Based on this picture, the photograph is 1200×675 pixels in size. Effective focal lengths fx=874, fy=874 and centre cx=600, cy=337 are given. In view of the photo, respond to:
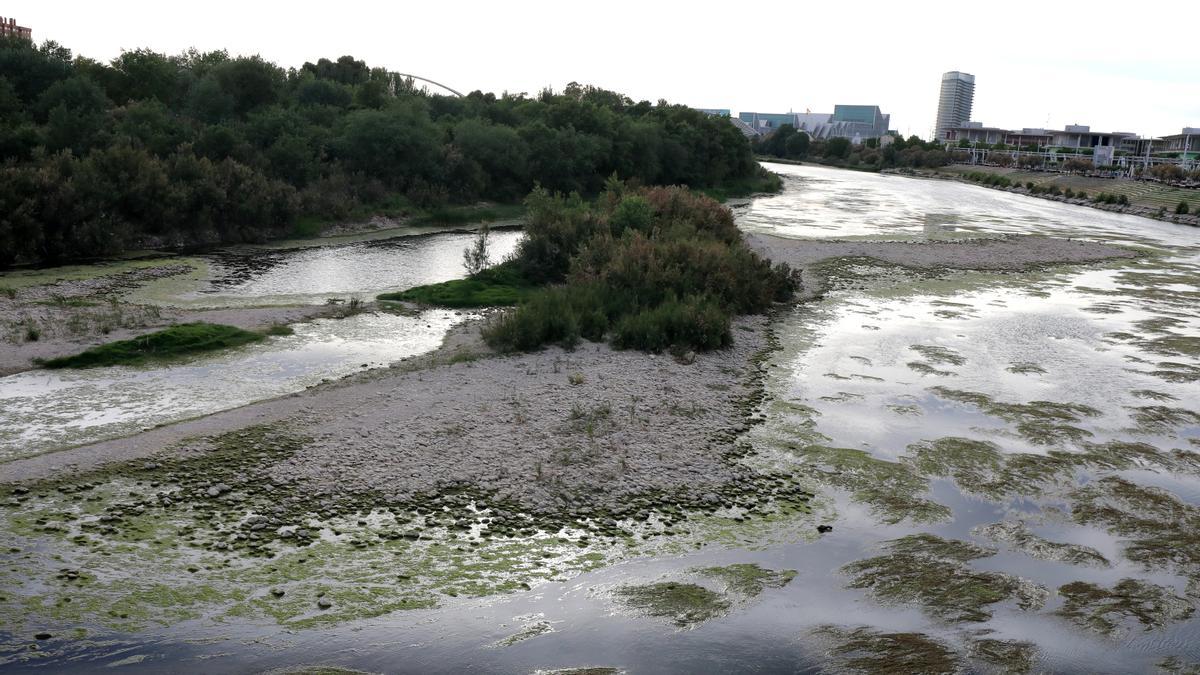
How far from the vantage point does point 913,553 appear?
948cm

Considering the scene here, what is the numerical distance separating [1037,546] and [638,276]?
1126 centimetres

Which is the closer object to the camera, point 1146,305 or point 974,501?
point 974,501

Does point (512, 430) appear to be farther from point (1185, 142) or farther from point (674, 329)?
point (1185, 142)

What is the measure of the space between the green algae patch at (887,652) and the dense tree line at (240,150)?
920 inches

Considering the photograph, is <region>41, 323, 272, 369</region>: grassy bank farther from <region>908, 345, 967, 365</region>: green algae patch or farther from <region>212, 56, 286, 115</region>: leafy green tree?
<region>212, 56, 286, 115</region>: leafy green tree

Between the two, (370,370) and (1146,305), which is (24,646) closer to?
(370,370)

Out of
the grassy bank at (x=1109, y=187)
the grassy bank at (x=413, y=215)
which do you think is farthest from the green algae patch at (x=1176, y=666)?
the grassy bank at (x=1109, y=187)

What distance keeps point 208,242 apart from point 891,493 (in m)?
25.4

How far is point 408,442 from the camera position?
37.2ft

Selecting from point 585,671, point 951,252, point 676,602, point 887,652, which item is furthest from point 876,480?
point 951,252

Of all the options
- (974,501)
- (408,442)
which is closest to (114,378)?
(408,442)

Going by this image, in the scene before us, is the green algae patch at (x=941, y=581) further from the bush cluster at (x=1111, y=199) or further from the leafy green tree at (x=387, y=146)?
the bush cluster at (x=1111, y=199)

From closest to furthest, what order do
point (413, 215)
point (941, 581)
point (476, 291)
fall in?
point (941, 581), point (476, 291), point (413, 215)

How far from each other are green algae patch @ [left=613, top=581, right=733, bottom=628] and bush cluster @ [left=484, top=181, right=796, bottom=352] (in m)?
8.24
